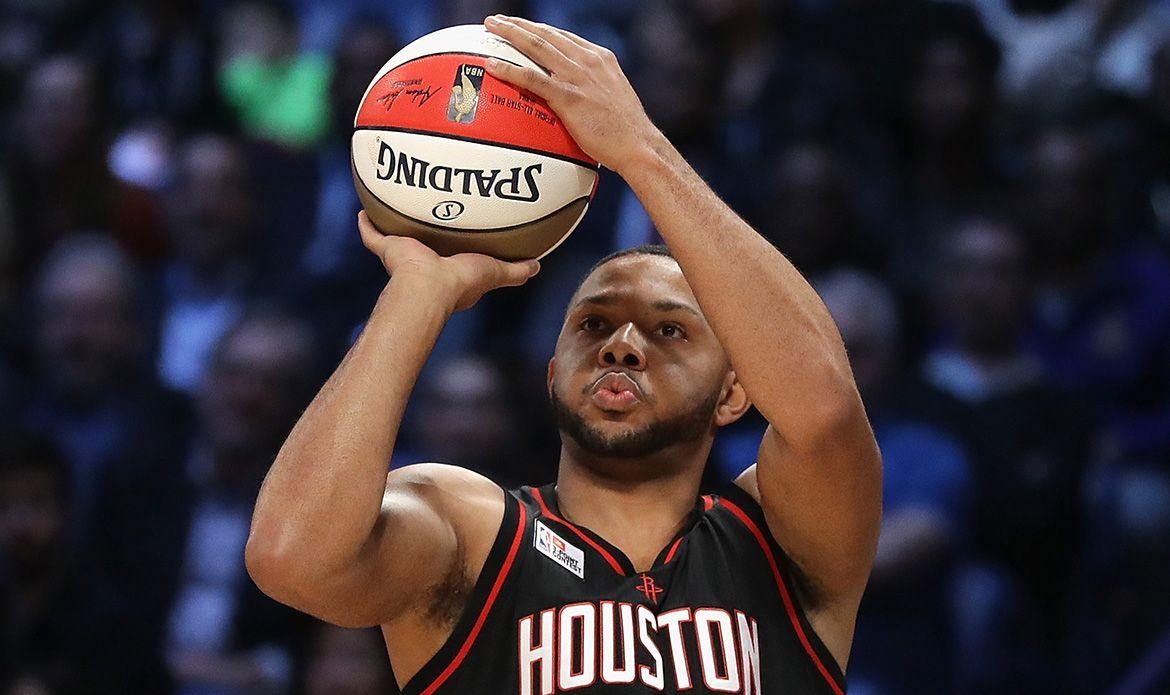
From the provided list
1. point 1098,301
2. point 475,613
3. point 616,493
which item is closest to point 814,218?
point 1098,301

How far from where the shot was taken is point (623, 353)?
3.24 m

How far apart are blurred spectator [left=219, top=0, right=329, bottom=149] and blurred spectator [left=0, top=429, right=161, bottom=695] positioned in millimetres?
1868

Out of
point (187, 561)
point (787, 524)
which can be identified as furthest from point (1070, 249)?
point (187, 561)

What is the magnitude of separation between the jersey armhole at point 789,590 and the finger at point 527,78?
1015 millimetres

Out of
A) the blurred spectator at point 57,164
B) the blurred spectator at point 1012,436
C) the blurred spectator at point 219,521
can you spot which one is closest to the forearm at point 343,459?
the blurred spectator at point 219,521

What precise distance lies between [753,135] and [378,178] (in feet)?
11.3

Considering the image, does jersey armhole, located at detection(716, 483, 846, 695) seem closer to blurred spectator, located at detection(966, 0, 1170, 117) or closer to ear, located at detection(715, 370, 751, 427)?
ear, located at detection(715, 370, 751, 427)

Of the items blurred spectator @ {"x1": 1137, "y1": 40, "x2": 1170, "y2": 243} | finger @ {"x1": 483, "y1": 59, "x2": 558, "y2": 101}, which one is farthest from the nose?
blurred spectator @ {"x1": 1137, "y1": 40, "x2": 1170, "y2": 243}

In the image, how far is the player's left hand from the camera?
2.90 metres

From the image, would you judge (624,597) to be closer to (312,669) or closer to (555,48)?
(555,48)

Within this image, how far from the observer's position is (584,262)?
5.93m

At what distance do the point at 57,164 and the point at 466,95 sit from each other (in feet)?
14.7

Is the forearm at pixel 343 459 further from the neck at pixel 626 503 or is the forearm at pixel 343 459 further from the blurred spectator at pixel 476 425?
the blurred spectator at pixel 476 425

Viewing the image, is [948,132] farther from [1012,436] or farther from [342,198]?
[342,198]
